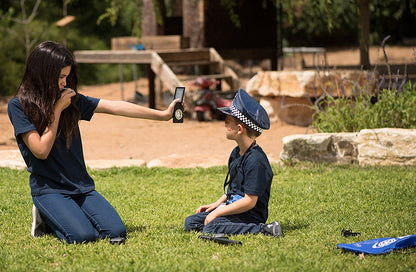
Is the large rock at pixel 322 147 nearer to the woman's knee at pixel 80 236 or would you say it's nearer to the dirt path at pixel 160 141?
the dirt path at pixel 160 141

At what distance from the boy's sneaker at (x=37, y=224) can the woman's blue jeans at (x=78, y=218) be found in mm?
31

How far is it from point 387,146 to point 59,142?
3768 millimetres

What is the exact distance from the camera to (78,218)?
3848 mm

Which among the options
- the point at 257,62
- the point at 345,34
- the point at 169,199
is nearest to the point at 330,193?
the point at 169,199

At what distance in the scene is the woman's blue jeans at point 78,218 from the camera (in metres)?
3.81

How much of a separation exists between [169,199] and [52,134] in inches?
68.4

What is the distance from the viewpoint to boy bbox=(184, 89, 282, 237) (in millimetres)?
3807

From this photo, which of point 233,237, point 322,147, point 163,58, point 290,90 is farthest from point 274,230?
point 163,58

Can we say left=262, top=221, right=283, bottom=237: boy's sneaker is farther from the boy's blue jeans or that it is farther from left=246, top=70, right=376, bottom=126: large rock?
left=246, top=70, right=376, bottom=126: large rock

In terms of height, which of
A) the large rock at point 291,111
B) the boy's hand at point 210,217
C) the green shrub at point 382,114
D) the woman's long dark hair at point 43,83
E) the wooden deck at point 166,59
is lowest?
the large rock at point 291,111

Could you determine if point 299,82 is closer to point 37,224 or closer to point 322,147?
point 322,147

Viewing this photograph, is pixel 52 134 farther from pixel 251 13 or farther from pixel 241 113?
pixel 251 13

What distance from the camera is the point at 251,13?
529 inches

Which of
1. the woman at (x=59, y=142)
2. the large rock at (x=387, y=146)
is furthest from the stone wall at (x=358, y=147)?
the woman at (x=59, y=142)
